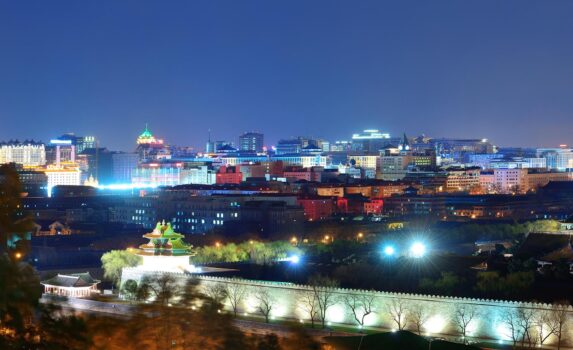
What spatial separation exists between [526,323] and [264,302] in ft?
23.3

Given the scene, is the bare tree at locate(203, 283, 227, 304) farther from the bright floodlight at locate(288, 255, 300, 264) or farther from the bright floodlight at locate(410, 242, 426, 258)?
the bright floodlight at locate(410, 242, 426, 258)

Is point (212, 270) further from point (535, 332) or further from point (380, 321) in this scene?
point (535, 332)

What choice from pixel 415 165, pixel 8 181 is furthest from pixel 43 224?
pixel 415 165

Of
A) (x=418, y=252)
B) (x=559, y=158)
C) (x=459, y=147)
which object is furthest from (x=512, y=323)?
(x=459, y=147)

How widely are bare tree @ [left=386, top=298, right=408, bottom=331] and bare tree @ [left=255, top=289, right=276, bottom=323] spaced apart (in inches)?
137

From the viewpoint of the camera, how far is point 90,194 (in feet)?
286

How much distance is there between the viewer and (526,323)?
2475cm

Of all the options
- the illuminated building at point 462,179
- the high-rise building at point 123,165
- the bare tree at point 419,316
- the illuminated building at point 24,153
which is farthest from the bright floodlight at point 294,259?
the illuminated building at point 24,153

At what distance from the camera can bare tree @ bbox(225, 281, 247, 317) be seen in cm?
2962

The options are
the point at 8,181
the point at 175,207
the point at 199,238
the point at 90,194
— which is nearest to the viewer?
the point at 8,181

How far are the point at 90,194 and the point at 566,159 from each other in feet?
224

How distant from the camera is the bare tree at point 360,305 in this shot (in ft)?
89.6

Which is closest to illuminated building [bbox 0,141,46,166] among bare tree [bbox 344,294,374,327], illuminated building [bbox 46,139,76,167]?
illuminated building [bbox 46,139,76,167]

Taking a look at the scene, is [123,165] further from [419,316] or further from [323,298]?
[419,316]
